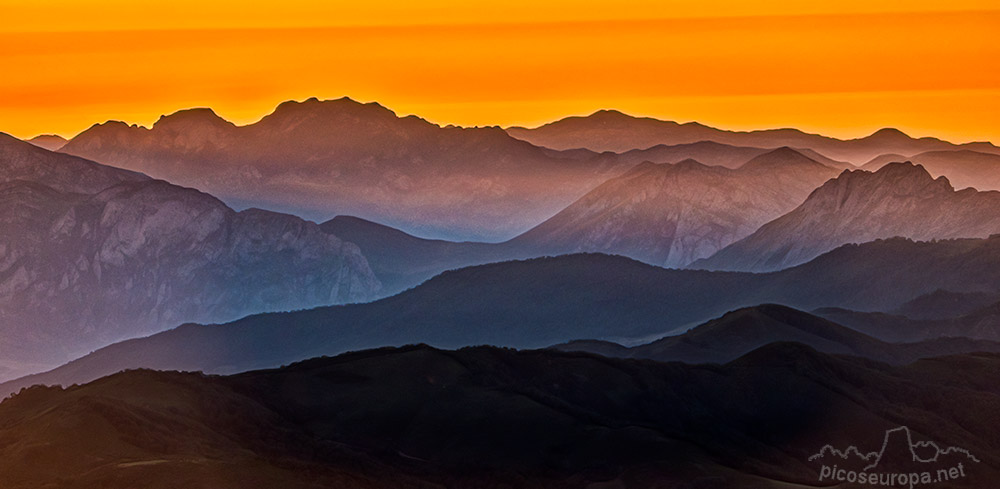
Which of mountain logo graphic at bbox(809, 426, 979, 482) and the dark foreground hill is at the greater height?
the dark foreground hill

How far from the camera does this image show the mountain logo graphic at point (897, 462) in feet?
554

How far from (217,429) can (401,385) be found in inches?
1110

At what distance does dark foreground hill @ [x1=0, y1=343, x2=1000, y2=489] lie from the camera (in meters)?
149

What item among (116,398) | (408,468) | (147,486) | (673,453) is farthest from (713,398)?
(147,486)

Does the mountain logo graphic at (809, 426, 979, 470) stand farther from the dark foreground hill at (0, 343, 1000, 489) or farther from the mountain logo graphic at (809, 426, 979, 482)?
the dark foreground hill at (0, 343, 1000, 489)

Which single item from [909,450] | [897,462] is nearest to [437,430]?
[897,462]

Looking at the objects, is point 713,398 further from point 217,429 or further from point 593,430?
point 217,429

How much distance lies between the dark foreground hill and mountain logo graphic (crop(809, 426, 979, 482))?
3.98 feet

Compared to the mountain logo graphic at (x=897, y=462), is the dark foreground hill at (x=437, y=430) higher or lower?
higher

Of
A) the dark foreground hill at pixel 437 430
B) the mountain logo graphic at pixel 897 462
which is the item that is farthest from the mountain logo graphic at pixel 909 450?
the dark foreground hill at pixel 437 430

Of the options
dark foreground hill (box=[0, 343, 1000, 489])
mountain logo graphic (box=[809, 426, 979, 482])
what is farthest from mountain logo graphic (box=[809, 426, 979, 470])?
dark foreground hill (box=[0, 343, 1000, 489])

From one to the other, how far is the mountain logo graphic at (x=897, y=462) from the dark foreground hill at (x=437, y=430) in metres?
1.21

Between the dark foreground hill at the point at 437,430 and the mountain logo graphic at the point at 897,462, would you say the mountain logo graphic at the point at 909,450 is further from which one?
the dark foreground hill at the point at 437,430

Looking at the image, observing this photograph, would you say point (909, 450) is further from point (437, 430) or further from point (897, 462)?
point (437, 430)
